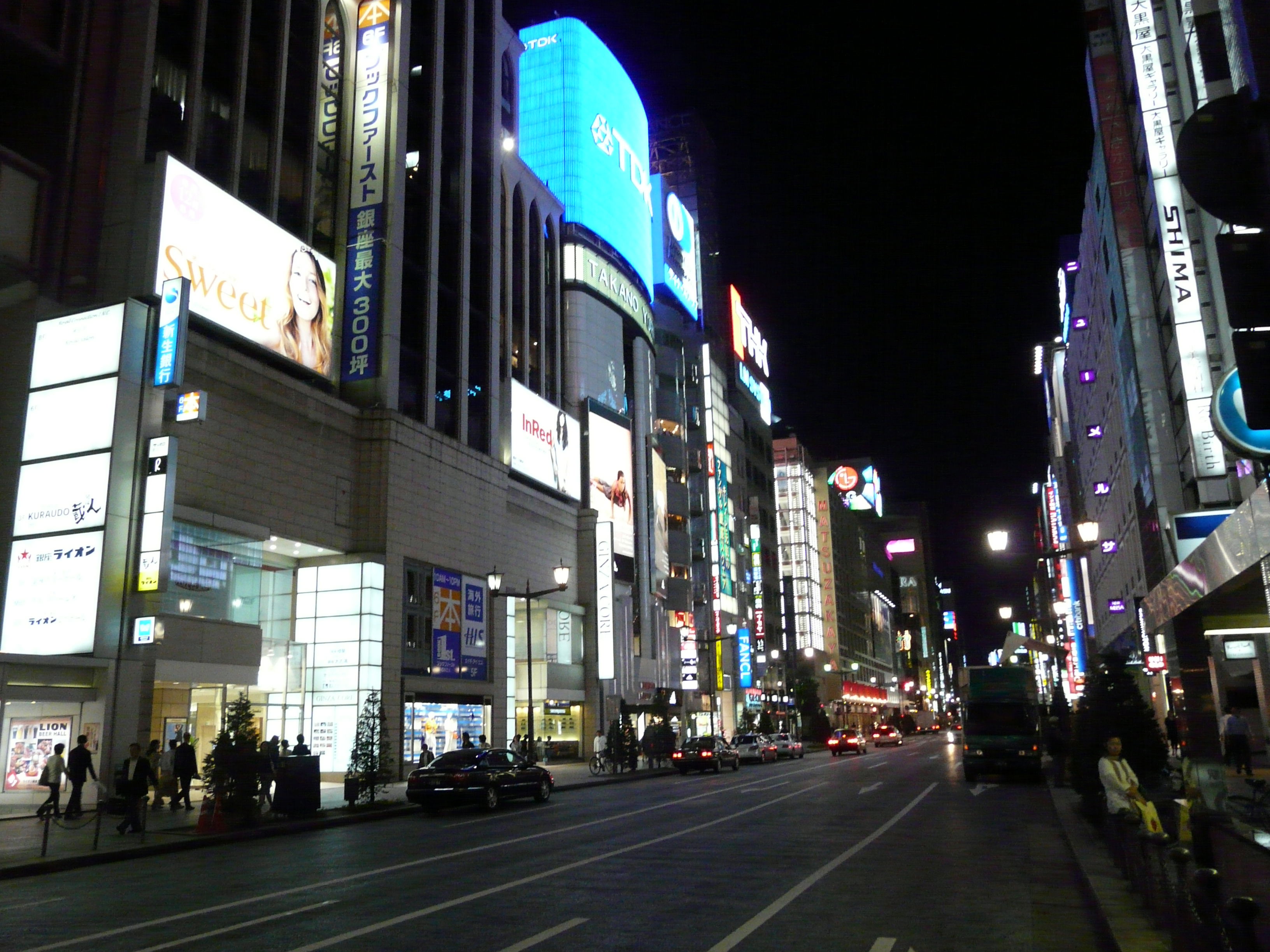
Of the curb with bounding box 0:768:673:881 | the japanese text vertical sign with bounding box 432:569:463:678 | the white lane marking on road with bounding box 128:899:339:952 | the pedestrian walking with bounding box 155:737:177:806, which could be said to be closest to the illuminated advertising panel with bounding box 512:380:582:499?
the japanese text vertical sign with bounding box 432:569:463:678

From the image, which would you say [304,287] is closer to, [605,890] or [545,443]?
[545,443]

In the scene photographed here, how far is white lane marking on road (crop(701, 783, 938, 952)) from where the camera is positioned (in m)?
9.00

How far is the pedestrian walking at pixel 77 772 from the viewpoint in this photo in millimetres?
22266

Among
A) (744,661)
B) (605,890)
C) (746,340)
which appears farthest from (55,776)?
(746,340)

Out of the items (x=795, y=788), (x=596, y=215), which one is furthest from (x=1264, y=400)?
(x=596, y=215)

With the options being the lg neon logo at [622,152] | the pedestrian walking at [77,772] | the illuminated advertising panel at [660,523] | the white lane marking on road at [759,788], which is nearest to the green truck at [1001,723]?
the white lane marking on road at [759,788]

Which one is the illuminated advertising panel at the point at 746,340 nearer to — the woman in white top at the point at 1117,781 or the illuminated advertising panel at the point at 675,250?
the illuminated advertising panel at the point at 675,250

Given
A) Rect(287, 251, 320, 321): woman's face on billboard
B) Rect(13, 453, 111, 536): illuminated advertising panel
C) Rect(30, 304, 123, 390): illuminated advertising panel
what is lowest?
Rect(13, 453, 111, 536): illuminated advertising panel

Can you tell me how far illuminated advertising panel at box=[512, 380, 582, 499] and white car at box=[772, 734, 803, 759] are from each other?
1959 cm

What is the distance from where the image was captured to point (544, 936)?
364 inches

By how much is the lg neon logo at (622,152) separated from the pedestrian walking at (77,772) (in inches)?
2283

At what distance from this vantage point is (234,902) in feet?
37.9

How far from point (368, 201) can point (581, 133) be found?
32.6m

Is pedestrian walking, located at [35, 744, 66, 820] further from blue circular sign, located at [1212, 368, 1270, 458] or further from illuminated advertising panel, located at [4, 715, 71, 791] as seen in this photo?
blue circular sign, located at [1212, 368, 1270, 458]
